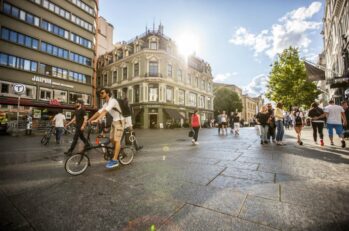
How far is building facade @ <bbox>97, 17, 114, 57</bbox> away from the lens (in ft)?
115

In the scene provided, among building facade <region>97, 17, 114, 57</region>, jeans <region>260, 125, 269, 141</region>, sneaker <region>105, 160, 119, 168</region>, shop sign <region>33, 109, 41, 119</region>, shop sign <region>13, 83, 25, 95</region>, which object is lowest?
sneaker <region>105, 160, 119, 168</region>

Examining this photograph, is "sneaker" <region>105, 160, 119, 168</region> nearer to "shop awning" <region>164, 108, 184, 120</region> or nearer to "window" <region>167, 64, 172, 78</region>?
"shop awning" <region>164, 108, 184, 120</region>

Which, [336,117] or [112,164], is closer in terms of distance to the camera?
[112,164]

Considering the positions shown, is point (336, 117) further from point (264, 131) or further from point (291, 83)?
point (291, 83)

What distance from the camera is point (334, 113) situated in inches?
277

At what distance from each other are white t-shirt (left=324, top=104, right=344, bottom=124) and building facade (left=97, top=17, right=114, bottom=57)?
38201mm

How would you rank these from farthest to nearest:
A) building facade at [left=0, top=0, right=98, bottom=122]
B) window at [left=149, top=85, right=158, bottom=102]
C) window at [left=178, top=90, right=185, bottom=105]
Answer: window at [left=178, top=90, right=185, bottom=105]
window at [left=149, top=85, right=158, bottom=102]
building facade at [left=0, top=0, right=98, bottom=122]

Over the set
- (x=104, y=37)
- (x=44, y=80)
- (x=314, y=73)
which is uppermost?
(x=104, y=37)

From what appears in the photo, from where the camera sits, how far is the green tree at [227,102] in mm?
45850

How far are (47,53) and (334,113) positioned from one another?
28.0 m

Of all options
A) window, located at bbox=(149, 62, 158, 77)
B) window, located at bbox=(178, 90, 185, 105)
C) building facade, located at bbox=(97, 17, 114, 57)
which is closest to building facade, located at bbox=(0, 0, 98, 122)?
building facade, located at bbox=(97, 17, 114, 57)

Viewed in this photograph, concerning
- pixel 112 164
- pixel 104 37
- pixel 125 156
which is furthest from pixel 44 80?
pixel 112 164

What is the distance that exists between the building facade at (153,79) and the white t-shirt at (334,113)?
21864 millimetres

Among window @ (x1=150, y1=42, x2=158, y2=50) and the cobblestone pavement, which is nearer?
the cobblestone pavement
